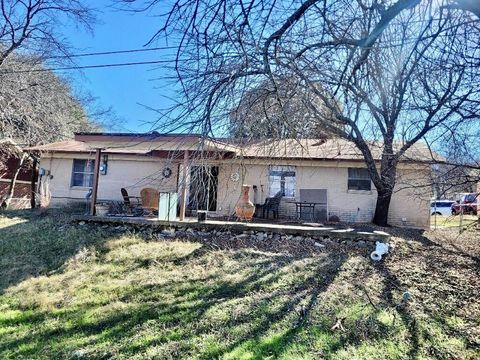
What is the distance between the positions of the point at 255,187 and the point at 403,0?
10662 mm

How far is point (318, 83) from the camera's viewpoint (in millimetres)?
4203

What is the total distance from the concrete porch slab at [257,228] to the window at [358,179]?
3.98 metres

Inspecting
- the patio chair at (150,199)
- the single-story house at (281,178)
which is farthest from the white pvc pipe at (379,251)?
the patio chair at (150,199)

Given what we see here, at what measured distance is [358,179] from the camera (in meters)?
13.2

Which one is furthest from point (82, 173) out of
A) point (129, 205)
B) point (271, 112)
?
point (271, 112)

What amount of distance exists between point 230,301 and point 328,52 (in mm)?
3694

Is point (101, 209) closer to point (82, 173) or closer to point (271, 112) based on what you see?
point (82, 173)

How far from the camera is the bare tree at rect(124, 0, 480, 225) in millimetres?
2867

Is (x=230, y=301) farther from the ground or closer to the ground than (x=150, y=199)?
closer to the ground

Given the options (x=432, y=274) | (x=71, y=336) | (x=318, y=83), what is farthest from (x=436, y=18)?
(x=71, y=336)

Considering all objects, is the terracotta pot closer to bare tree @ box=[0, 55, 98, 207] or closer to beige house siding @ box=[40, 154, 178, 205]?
beige house siding @ box=[40, 154, 178, 205]

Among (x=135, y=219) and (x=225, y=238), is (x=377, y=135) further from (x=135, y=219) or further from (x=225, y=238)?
(x=135, y=219)

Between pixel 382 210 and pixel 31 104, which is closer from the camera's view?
pixel 382 210

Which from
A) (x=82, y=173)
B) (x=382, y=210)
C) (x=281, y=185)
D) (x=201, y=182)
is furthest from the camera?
(x=82, y=173)
